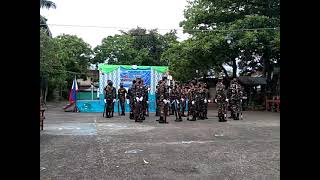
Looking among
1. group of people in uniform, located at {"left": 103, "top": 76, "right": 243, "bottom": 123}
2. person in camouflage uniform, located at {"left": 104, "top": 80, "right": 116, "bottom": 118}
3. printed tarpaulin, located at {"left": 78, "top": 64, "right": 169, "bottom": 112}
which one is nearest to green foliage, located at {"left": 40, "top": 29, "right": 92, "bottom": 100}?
printed tarpaulin, located at {"left": 78, "top": 64, "right": 169, "bottom": 112}

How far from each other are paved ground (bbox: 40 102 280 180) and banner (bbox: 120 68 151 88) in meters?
11.4

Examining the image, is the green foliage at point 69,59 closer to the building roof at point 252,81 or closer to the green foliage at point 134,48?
the green foliage at point 134,48

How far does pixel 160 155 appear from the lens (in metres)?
8.02

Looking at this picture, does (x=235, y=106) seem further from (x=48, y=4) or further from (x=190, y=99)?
(x=48, y=4)

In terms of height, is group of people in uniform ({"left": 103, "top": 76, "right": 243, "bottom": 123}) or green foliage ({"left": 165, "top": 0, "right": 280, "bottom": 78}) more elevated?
green foliage ({"left": 165, "top": 0, "right": 280, "bottom": 78})

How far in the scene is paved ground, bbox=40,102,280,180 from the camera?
Result: 20.8 ft

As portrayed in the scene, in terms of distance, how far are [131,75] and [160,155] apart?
52.2 feet

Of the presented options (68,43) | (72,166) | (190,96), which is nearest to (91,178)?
(72,166)

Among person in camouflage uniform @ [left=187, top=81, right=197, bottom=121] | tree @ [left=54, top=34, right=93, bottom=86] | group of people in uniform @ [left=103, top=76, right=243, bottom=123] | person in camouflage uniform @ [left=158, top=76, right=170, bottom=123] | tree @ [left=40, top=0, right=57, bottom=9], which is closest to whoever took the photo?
person in camouflage uniform @ [left=158, top=76, right=170, bottom=123]

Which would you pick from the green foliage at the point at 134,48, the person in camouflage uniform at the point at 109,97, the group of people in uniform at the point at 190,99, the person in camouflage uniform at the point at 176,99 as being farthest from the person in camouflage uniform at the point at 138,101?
the green foliage at the point at 134,48

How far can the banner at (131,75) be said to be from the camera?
77.3ft

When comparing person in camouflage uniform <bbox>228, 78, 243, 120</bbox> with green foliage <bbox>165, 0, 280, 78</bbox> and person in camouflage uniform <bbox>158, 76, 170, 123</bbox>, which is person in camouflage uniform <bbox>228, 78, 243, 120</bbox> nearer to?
person in camouflage uniform <bbox>158, 76, 170, 123</bbox>
